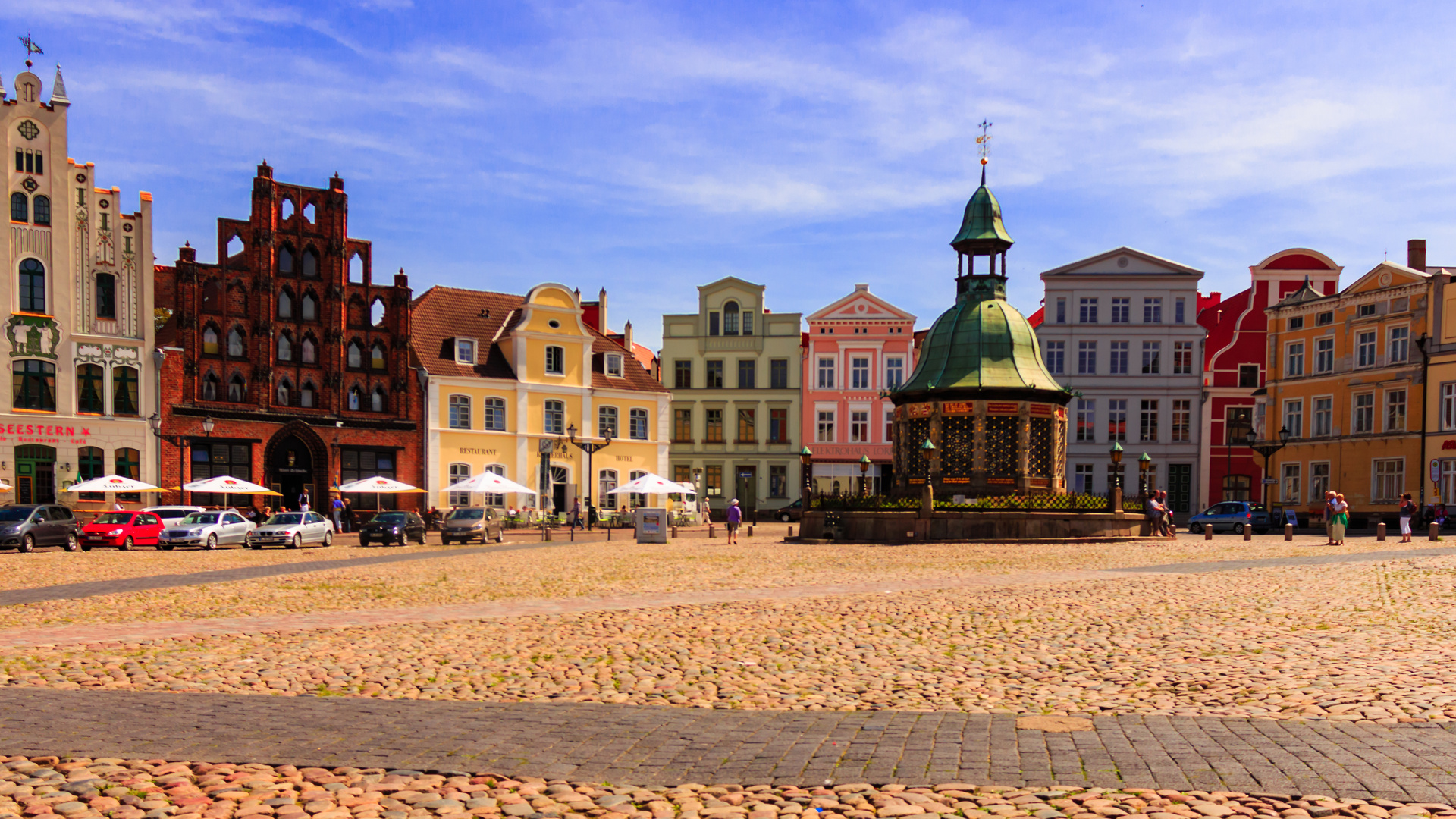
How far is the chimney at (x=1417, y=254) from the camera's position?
6091 centimetres

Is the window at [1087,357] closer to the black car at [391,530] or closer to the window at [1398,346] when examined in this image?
the window at [1398,346]

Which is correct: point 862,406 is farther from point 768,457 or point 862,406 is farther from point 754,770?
point 754,770

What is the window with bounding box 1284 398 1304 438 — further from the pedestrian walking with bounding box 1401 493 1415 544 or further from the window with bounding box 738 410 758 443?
the window with bounding box 738 410 758 443

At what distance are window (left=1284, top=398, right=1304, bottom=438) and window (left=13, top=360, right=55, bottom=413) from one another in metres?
52.8

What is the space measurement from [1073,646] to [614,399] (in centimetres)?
4958

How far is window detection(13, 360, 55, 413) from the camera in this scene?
45844 millimetres

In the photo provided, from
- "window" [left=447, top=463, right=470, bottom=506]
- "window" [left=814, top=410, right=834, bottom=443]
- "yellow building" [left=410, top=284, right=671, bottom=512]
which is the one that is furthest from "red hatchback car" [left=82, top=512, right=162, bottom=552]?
"window" [left=814, top=410, right=834, bottom=443]

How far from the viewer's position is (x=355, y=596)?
18125mm

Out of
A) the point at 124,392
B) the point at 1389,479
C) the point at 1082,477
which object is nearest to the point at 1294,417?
the point at 1389,479

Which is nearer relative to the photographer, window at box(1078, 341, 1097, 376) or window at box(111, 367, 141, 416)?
window at box(111, 367, 141, 416)

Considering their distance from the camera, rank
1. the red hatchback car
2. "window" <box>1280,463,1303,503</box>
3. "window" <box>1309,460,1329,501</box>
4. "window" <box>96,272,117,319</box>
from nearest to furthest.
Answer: the red hatchback car, "window" <box>96,272,117,319</box>, "window" <box>1309,460,1329,501</box>, "window" <box>1280,463,1303,503</box>

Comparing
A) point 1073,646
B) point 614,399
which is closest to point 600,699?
point 1073,646

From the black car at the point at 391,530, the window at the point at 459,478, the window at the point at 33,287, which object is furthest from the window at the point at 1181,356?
the window at the point at 33,287

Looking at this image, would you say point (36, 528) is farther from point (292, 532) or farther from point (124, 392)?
point (124, 392)
